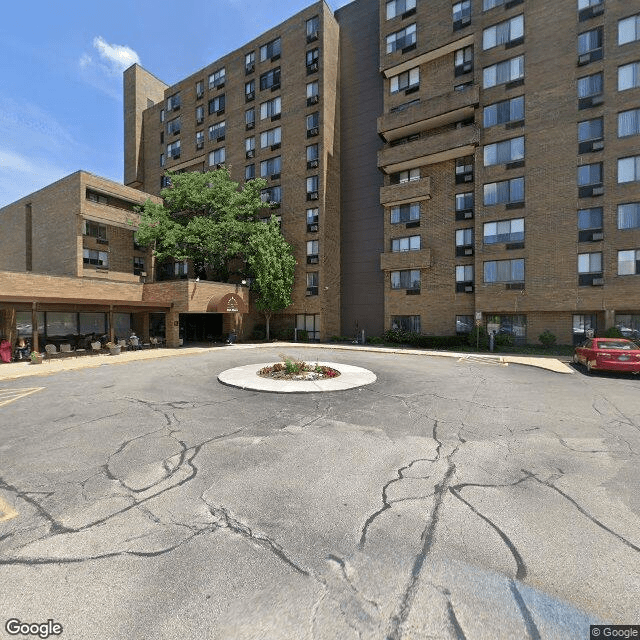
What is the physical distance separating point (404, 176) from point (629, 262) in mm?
17909

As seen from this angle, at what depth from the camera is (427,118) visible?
89.2 feet

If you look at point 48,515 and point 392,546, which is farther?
point 48,515

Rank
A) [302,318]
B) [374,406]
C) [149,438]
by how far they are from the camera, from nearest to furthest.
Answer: [149,438] → [374,406] → [302,318]

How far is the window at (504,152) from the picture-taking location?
81.0ft

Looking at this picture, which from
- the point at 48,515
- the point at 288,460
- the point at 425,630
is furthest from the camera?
the point at 288,460

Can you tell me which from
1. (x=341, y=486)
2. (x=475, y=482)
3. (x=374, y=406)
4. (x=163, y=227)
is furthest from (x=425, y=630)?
(x=163, y=227)

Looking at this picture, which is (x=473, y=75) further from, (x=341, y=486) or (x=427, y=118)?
(x=341, y=486)

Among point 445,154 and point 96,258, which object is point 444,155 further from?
point 96,258

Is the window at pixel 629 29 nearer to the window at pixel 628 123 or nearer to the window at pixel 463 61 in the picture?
the window at pixel 628 123

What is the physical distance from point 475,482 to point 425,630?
286 centimetres

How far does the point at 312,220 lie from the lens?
1244 inches

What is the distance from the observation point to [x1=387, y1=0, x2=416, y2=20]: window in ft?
93.4

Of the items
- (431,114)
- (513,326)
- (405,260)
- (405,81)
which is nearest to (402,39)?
(405,81)

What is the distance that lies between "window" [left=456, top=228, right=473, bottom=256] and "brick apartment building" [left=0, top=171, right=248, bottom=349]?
1918 centimetres
